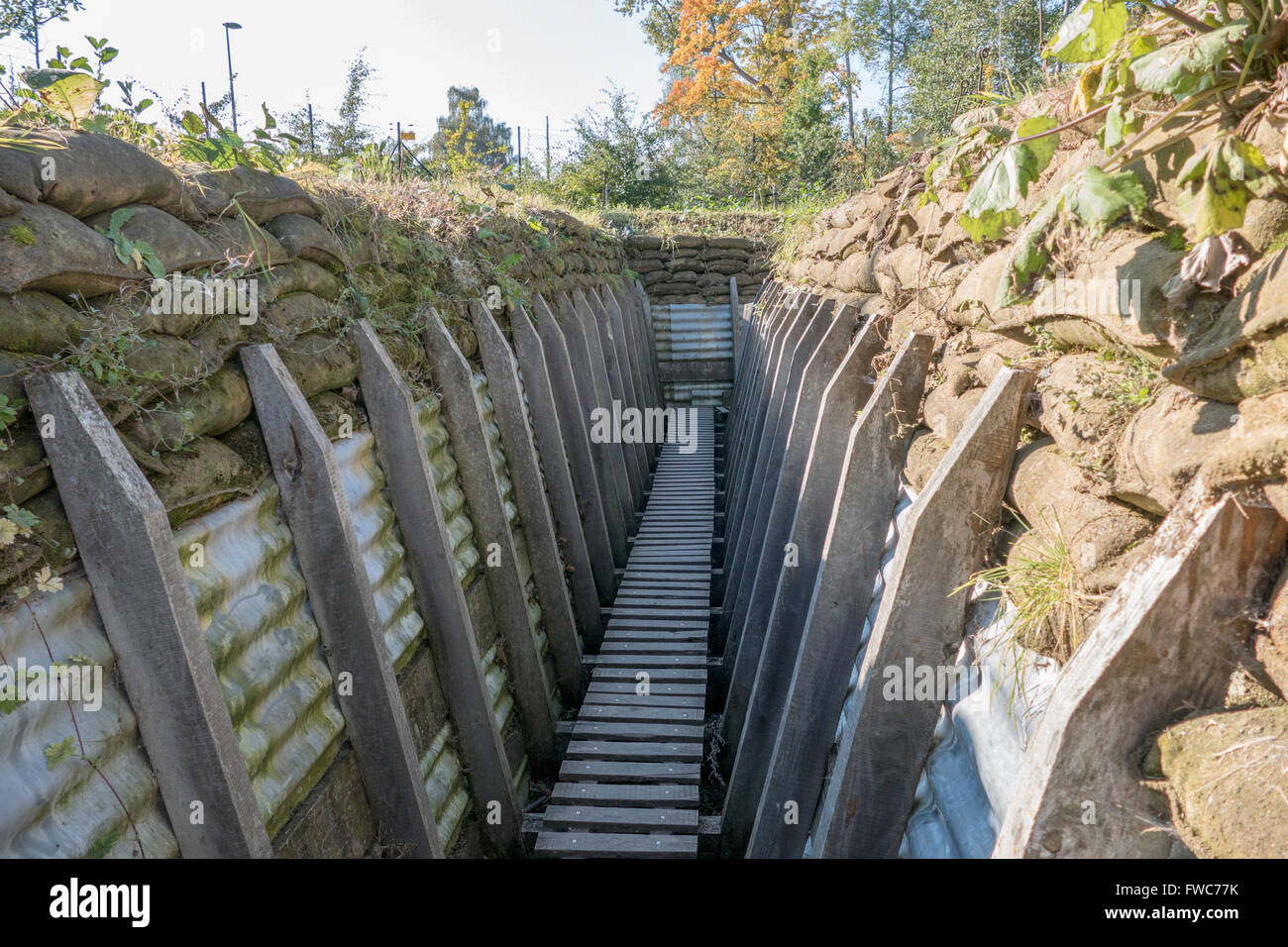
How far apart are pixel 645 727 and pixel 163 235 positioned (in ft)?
12.4

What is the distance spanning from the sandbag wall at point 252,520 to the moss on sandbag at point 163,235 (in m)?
0.01

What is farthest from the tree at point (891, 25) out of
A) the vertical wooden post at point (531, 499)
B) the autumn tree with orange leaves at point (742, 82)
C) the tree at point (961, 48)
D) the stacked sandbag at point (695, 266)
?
the vertical wooden post at point (531, 499)

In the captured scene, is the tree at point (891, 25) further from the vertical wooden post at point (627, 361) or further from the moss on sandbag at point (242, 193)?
the moss on sandbag at point (242, 193)

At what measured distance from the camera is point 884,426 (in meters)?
2.86

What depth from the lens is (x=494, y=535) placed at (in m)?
4.29

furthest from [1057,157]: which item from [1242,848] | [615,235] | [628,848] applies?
[615,235]

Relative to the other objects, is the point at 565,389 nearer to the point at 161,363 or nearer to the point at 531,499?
the point at 531,499

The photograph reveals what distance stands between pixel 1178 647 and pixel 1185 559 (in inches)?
5.5

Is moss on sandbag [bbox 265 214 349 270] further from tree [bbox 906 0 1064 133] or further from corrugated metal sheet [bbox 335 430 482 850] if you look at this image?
tree [bbox 906 0 1064 133]

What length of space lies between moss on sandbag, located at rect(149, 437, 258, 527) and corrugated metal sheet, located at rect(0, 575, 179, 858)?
34cm

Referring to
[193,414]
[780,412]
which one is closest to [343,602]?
[193,414]

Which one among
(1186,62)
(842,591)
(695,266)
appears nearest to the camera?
(1186,62)

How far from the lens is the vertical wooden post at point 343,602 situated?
8.31 feet
